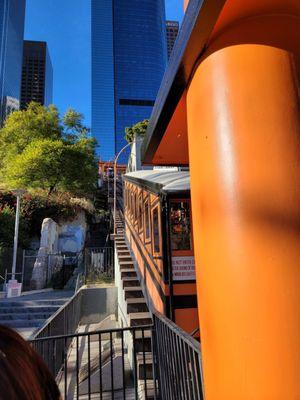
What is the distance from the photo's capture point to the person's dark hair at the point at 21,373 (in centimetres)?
77

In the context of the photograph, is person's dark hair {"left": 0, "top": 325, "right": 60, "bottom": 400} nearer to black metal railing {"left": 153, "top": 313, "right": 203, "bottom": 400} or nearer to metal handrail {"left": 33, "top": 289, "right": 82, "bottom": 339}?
black metal railing {"left": 153, "top": 313, "right": 203, "bottom": 400}

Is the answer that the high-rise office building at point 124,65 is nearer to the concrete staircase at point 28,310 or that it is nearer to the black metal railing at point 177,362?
the concrete staircase at point 28,310

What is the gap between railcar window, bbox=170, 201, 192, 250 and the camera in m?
6.26

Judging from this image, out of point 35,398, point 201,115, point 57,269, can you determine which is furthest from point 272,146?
point 57,269

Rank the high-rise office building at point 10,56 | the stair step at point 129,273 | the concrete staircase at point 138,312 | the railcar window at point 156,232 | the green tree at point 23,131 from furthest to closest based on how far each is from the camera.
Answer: the high-rise office building at point 10,56, the green tree at point 23,131, the stair step at point 129,273, the railcar window at point 156,232, the concrete staircase at point 138,312

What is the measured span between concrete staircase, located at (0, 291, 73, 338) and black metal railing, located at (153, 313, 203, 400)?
7597mm

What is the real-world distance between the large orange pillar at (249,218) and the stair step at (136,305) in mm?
6187

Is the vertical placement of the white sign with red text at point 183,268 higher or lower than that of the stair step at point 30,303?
higher

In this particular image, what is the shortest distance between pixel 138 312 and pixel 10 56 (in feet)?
330

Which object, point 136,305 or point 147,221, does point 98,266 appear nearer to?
point 136,305

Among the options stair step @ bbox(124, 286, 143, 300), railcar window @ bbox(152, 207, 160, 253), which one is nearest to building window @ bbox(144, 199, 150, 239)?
railcar window @ bbox(152, 207, 160, 253)

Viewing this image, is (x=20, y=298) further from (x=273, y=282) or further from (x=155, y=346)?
(x=273, y=282)

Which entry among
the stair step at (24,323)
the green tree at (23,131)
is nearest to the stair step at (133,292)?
the stair step at (24,323)

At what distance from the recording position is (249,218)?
1.58m
